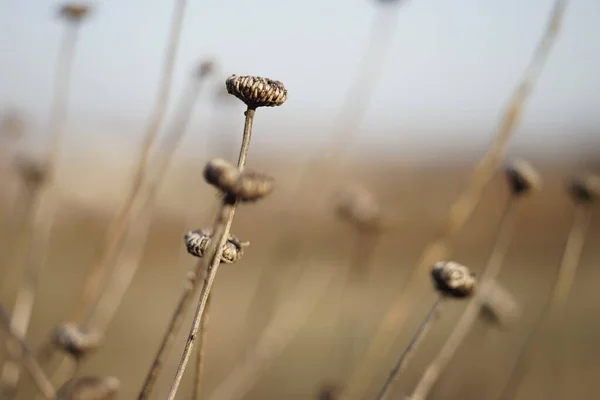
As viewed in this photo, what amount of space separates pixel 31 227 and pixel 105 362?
2181mm

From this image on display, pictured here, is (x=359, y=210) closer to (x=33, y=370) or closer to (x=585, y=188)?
(x=585, y=188)

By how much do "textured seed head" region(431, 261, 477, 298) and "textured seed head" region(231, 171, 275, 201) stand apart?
45cm

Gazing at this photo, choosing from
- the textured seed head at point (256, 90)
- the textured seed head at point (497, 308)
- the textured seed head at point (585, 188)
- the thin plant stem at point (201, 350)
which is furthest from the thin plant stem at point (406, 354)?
the textured seed head at point (497, 308)

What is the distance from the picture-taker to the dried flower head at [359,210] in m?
2.57

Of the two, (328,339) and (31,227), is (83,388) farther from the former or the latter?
(328,339)

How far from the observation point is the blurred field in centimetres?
308

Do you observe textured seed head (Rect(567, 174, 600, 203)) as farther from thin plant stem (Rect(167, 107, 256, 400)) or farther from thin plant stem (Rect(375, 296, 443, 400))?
thin plant stem (Rect(167, 107, 256, 400))

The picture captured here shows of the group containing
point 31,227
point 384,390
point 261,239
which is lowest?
point 261,239

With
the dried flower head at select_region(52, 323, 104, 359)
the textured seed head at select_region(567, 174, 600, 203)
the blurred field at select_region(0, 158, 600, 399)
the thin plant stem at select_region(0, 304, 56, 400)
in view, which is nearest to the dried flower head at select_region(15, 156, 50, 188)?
the blurred field at select_region(0, 158, 600, 399)

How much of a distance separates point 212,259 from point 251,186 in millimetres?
144

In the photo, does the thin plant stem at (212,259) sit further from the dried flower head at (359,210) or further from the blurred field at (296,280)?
the dried flower head at (359,210)

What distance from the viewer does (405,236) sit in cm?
1071

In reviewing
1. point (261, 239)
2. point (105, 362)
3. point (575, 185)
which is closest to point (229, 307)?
point (105, 362)

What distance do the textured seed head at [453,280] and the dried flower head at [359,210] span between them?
4.29 feet
